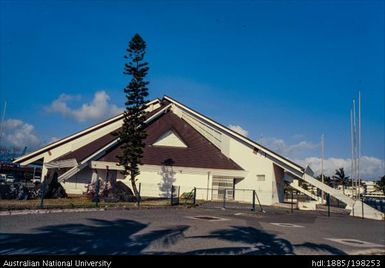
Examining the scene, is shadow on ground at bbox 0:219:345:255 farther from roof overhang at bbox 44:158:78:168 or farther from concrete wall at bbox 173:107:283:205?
concrete wall at bbox 173:107:283:205

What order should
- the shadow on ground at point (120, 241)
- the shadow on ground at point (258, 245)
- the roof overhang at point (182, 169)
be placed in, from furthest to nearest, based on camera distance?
the roof overhang at point (182, 169)
the shadow on ground at point (258, 245)
the shadow on ground at point (120, 241)

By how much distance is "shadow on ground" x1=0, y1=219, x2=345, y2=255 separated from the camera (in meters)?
8.88

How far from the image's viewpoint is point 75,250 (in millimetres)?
8773

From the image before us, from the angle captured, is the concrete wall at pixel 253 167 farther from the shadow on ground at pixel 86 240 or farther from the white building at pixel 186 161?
the shadow on ground at pixel 86 240

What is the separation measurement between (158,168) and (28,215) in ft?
57.2

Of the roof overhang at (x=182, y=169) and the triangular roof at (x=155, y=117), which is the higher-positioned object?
the triangular roof at (x=155, y=117)

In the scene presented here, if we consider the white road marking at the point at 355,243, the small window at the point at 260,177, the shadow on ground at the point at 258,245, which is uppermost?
the small window at the point at 260,177

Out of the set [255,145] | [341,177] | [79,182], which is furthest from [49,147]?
[341,177]

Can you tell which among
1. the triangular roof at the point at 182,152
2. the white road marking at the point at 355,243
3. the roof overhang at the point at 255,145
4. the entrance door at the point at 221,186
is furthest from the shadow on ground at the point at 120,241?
the roof overhang at the point at 255,145

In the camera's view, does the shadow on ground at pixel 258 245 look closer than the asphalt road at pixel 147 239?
No

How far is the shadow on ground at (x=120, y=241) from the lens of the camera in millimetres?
8875

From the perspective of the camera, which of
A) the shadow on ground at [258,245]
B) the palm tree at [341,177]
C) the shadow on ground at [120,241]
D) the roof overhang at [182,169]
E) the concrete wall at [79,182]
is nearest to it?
the shadow on ground at [120,241]

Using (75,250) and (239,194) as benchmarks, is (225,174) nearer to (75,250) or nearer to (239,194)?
(239,194)
